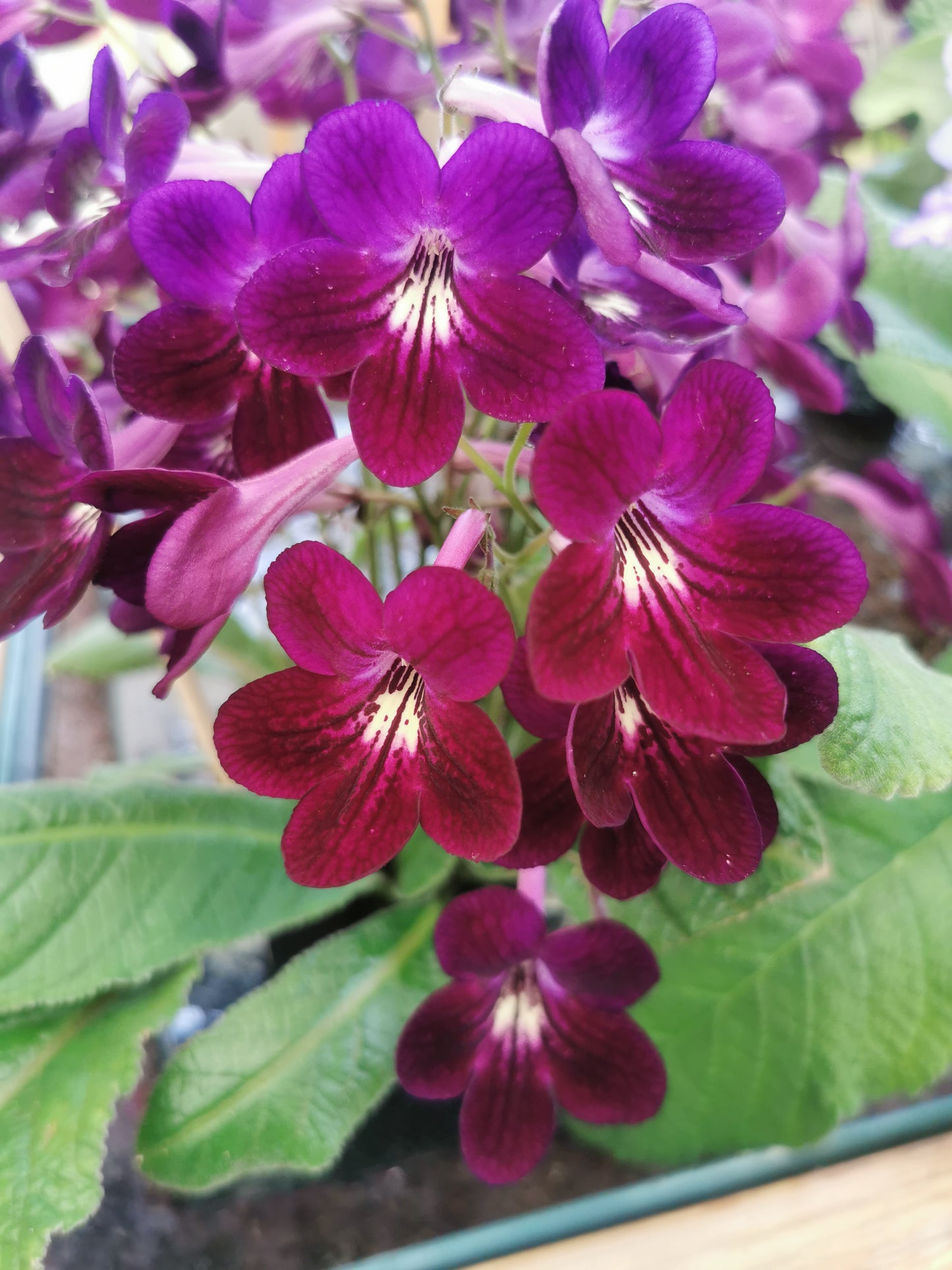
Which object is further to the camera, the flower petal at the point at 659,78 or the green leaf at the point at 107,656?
the green leaf at the point at 107,656

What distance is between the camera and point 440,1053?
0.43m

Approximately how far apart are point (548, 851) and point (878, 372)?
70 centimetres

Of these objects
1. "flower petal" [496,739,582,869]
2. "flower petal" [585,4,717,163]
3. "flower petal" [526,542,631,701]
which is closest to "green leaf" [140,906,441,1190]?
"flower petal" [496,739,582,869]

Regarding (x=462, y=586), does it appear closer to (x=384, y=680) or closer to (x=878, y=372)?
(x=384, y=680)

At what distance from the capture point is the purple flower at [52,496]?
30 centimetres

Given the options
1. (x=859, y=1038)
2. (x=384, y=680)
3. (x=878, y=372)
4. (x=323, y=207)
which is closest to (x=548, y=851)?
(x=384, y=680)

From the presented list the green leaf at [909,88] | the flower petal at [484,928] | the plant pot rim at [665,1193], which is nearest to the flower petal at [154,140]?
the flower petal at [484,928]

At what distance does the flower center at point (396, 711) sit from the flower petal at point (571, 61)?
18 cm

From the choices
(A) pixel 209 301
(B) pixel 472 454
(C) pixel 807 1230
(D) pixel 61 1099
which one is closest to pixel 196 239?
(A) pixel 209 301

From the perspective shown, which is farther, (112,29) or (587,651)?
(112,29)

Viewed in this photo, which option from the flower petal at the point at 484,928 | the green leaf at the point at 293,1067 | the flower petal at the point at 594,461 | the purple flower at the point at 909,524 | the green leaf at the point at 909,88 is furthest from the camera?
the green leaf at the point at 909,88

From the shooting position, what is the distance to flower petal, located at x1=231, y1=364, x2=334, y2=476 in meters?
0.34

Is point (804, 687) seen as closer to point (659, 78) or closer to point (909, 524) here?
point (659, 78)

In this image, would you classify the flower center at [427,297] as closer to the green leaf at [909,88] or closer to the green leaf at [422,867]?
the green leaf at [422,867]
